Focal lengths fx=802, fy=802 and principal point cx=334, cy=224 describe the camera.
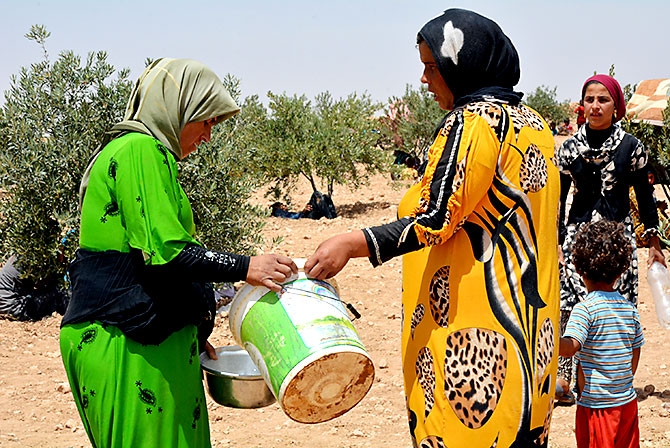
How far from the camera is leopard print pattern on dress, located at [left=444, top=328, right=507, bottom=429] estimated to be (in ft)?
7.18

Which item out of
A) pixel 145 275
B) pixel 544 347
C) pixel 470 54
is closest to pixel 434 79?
pixel 470 54

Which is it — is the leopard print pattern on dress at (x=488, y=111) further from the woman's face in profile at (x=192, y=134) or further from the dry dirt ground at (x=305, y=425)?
the dry dirt ground at (x=305, y=425)

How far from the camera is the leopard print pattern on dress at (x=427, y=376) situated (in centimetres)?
226

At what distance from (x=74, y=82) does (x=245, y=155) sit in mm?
1602

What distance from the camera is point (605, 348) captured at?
307 centimetres

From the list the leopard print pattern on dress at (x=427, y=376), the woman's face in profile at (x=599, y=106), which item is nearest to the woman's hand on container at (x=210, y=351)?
the leopard print pattern on dress at (x=427, y=376)

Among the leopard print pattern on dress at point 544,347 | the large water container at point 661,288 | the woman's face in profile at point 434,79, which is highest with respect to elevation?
the woman's face in profile at point 434,79

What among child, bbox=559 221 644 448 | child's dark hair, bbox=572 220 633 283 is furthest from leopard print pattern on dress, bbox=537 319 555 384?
child's dark hair, bbox=572 220 633 283

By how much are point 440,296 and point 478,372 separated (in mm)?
230

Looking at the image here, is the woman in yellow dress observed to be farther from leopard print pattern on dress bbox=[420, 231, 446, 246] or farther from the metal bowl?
the metal bowl

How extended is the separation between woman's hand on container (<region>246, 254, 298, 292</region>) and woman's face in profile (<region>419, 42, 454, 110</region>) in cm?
63

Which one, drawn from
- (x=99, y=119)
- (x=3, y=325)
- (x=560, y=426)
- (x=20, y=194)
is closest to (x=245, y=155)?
(x=99, y=119)

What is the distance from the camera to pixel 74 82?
6.97 meters

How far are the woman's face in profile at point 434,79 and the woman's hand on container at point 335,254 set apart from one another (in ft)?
1.52
